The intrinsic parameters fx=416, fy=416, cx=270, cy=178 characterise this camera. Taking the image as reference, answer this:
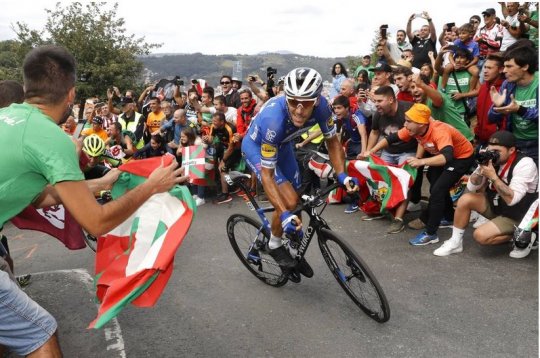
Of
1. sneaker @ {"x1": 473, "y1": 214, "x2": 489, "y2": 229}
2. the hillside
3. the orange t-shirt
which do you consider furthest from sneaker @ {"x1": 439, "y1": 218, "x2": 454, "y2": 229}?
the hillside

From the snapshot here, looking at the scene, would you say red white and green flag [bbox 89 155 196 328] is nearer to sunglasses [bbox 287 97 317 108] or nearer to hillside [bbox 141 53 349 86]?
sunglasses [bbox 287 97 317 108]

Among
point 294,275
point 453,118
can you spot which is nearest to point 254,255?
point 294,275

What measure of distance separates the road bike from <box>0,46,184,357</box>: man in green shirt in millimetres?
1651

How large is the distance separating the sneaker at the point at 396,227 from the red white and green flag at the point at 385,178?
210mm

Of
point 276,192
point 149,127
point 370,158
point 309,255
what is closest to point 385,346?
point 276,192

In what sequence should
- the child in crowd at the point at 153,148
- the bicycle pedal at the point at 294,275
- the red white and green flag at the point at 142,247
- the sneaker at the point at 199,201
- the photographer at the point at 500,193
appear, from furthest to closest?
1. the child in crowd at the point at 153,148
2. the sneaker at the point at 199,201
3. the photographer at the point at 500,193
4. the bicycle pedal at the point at 294,275
5. the red white and green flag at the point at 142,247

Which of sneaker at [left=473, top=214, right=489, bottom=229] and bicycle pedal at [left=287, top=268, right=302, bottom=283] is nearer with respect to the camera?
bicycle pedal at [left=287, top=268, right=302, bottom=283]

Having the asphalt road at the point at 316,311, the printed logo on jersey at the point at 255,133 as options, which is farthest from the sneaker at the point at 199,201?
the printed logo on jersey at the point at 255,133

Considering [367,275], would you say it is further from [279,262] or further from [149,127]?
[149,127]

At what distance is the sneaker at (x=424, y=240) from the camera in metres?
5.35

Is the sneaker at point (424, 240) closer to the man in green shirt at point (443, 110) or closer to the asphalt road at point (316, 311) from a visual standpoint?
the asphalt road at point (316, 311)

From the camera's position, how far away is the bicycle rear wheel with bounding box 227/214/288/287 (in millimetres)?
4363

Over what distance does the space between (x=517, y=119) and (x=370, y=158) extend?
1.93 m

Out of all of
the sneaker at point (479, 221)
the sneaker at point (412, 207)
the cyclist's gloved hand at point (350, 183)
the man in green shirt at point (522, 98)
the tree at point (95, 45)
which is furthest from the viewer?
the tree at point (95, 45)
